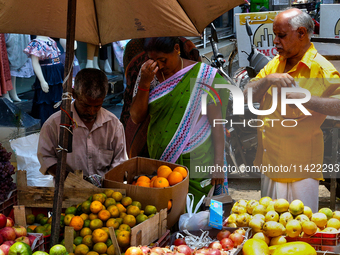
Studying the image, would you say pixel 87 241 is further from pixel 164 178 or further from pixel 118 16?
pixel 118 16

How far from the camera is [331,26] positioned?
16.0ft

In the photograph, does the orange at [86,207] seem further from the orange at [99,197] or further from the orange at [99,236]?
the orange at [99,236]

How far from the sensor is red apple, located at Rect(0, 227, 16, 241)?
184 cm

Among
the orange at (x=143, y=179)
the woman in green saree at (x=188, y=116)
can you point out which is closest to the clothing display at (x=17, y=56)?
the woman in green saree at (x=188, y=116)

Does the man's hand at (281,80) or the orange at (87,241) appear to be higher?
the man's hand at (281,80)

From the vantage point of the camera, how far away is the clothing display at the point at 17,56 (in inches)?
233

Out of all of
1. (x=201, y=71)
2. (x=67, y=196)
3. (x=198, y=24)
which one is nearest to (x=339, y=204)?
(x=201, y=71)

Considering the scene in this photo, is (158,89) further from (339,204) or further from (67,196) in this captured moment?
(339,204)

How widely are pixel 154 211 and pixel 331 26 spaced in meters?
3.81

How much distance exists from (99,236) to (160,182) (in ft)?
1.62

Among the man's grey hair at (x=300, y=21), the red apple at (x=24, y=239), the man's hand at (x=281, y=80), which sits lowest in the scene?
the red apple at (x=24, y=239)

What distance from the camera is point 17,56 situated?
19.6ft

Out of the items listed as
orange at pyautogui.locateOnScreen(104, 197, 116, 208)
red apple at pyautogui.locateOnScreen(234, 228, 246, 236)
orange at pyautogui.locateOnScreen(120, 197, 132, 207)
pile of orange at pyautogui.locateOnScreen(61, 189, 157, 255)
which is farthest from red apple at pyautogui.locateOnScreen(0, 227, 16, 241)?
A: red apple at pyautogui.locateOnScreen(234, 228, 246, 236)

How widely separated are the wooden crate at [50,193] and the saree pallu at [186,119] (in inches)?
30.2
